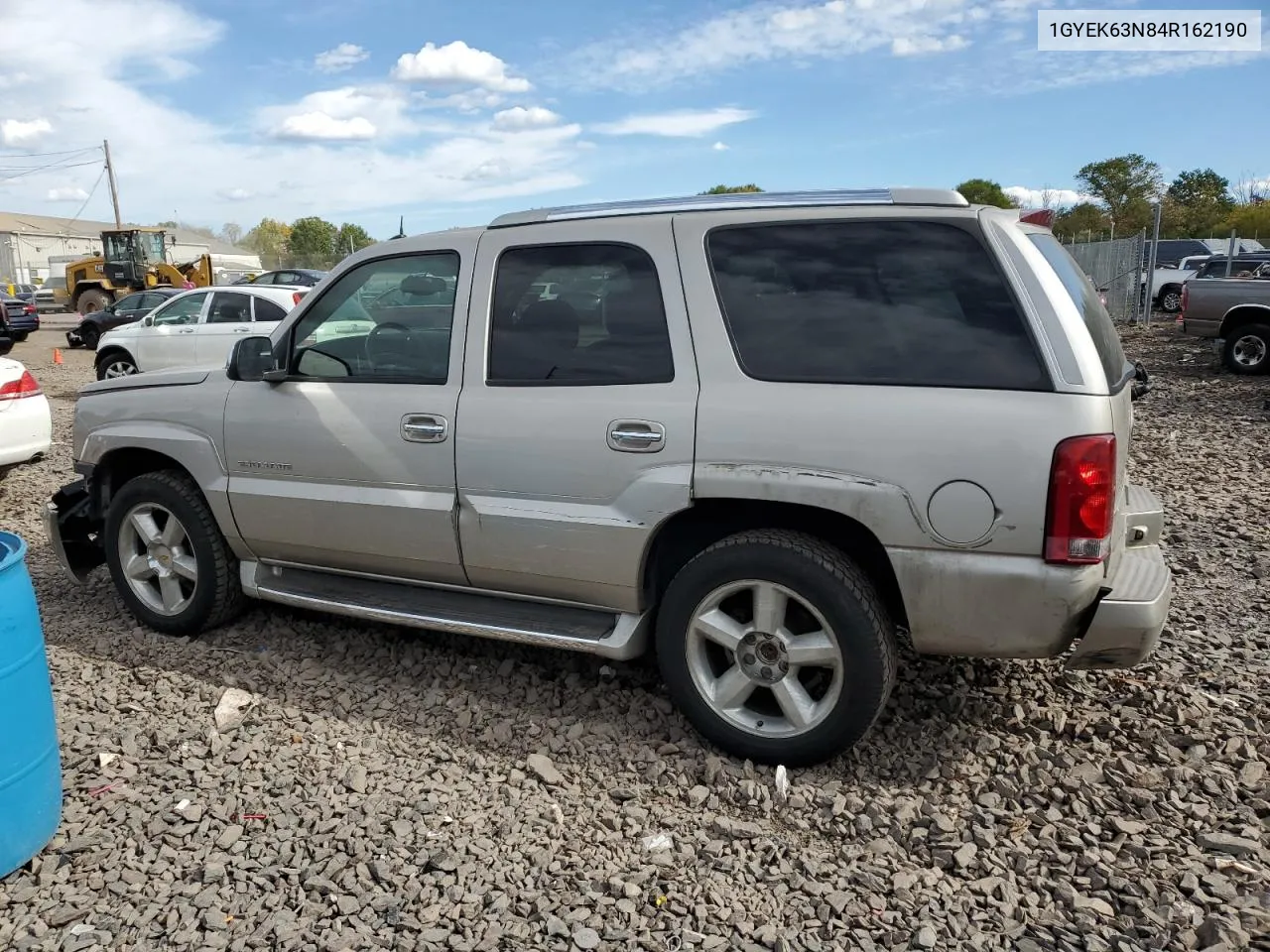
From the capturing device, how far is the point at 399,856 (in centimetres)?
294

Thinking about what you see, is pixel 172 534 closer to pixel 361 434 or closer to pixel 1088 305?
pixel 361 434

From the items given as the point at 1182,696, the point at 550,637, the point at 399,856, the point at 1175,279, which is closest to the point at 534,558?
the point at 550,637

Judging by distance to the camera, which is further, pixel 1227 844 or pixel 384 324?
pixel 384 324

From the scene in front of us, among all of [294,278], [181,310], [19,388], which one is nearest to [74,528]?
[19,388]

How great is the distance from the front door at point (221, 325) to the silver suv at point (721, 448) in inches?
400

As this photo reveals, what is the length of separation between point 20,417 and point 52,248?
75.1 metres

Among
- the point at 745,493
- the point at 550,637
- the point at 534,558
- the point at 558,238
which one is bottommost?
the point at 550,637

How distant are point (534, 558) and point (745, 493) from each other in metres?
0.90

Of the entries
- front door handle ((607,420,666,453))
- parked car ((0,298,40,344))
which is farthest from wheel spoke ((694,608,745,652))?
parked car ((0,298,40,344))

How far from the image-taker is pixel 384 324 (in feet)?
13.3

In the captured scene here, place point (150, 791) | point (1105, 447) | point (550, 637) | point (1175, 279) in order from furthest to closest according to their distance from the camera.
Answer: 1. point (1175, 279)
2. point (550, 637)
3. point (150, 791)
4. point (1105, 447)

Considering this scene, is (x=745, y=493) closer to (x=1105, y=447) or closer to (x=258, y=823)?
(x=1105, y=447)

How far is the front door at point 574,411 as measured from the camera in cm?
332

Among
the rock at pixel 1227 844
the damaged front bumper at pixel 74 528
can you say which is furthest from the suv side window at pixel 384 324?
the rock at pixel 1227 844
